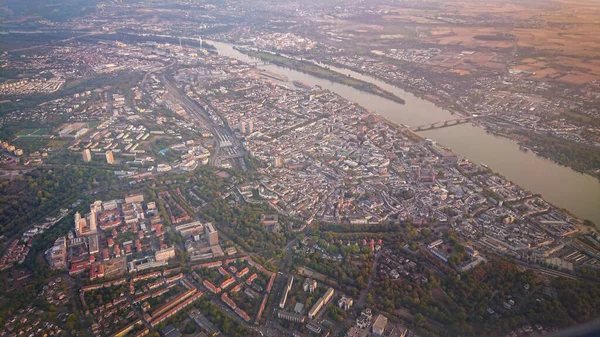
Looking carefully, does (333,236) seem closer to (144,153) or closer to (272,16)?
(144,153)

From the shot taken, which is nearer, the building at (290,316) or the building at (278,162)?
the building at (290,316)

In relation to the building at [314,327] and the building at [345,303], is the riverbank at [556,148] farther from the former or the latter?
the building at [314,327]

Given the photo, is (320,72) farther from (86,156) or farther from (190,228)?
(190,228)

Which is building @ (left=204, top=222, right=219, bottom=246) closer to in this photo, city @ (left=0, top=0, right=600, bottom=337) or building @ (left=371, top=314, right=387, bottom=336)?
city @ (left=0, top=0, right=600, bottom=337)

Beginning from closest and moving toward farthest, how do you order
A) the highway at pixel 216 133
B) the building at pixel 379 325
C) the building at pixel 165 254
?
the building at pixel 379 325 → the building at pixel 165 254 → the highway at pixel 216 133

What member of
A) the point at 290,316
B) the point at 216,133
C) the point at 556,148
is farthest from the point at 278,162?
the point at 556,148

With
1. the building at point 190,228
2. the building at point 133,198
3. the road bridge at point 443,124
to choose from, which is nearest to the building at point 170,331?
the building at point 190,228

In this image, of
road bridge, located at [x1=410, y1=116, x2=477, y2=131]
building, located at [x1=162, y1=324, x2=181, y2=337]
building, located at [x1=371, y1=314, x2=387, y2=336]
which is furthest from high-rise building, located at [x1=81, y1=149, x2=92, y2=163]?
road bridge, located at [x1=410, y1=116, x2=477, y2=131]
